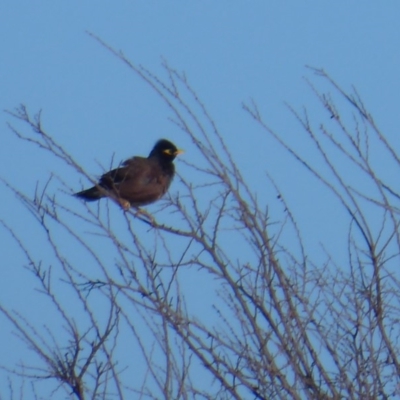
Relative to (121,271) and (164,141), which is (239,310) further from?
(164,141)

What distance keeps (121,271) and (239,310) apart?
657 mm

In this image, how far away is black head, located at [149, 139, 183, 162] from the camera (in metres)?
10.6

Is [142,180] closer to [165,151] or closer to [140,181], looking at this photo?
[140,181]

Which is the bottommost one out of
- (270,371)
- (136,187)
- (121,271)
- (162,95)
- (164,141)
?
(270,371)

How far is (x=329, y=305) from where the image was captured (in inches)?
204

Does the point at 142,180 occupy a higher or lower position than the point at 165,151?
lower

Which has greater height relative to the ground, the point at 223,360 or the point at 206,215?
the point at 206,215

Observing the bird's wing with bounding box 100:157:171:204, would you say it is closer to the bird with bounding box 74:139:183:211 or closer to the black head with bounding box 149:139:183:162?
the bird with bounding box 74:139:183:211

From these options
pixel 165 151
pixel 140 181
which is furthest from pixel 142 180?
pixel 165 151

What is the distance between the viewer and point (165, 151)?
10.7m

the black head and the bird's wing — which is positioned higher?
the black head

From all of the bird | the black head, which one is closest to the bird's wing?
the bird

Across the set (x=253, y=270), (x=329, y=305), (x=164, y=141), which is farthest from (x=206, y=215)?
(x=164, y=141)

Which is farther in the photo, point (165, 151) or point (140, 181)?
point (165, 151)
